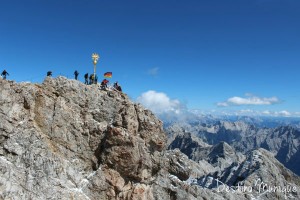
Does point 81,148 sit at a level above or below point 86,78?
below

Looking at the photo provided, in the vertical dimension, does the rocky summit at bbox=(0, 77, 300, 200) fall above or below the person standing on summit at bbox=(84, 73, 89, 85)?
below

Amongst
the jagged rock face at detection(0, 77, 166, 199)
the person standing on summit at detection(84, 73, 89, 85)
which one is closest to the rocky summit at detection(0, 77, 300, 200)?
the jagged rock face at detection(0, 77, 166, 199)

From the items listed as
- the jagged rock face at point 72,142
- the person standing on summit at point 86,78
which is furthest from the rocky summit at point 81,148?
the person standing on summit at point 86,78

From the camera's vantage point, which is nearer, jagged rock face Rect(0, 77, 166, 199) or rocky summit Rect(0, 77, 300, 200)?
jagged rock face Rect(0, 77, 166, 199)

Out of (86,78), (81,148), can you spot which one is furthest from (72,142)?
(86,78)

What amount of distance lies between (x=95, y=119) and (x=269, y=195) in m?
54.6

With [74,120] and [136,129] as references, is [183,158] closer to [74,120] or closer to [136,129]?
[136,129]

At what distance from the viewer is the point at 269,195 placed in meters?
95.1

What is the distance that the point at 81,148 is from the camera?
63.3 m

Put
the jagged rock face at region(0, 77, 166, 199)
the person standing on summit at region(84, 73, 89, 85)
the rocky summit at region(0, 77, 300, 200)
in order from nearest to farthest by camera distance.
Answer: the jagged rock face at region(0, 77, 166, 199)
the rocky summit at region(0, 77, 300, 200)
the person standing on summit at region(84, 73, 89, 85)

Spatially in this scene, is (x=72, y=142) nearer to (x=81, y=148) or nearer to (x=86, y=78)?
(x=81, y=148)

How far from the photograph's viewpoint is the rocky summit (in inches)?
2142

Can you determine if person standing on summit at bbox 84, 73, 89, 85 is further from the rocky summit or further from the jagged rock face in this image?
the rocky summit

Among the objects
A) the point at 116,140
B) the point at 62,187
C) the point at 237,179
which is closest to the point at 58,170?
the point at 62,187
